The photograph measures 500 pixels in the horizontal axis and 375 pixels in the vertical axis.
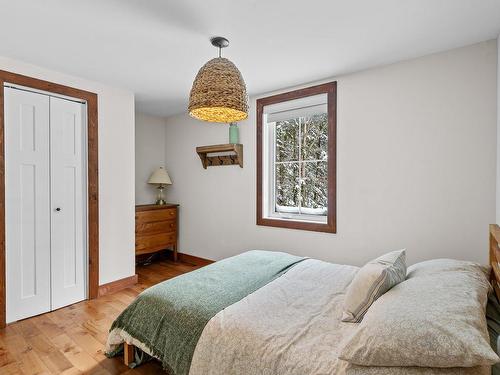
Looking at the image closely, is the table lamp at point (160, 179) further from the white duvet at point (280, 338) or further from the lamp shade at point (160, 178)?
the white duvet at point (280, 338)

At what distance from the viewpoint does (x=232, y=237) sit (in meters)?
3.70

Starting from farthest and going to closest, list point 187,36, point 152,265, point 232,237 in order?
point 152,265
point 232,237
point 187,36

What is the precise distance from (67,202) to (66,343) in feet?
4.37

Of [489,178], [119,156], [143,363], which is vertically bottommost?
[143,363]

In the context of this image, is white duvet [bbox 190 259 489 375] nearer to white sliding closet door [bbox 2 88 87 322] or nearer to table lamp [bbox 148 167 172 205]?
white sliding closet door [bbox 2 88 87 322]

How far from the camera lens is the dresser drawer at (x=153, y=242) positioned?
372 centimetres

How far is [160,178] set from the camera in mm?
4250

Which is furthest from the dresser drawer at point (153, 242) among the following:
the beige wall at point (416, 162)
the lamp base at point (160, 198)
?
the beige wall at point (416, 162)

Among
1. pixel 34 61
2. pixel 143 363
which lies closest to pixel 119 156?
pixel 34 61

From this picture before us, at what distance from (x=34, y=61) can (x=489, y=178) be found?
3.97 m

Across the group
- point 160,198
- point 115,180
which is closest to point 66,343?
point 115,180

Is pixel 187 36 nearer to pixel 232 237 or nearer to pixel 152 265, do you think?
pixel 232 237

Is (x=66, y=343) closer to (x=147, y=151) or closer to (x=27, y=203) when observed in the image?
(x=27, y=203)

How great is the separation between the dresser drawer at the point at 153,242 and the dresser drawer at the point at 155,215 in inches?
8.7
